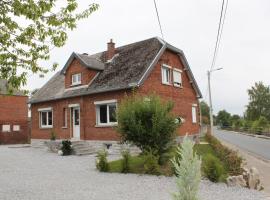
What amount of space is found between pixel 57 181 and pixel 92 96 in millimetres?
10608

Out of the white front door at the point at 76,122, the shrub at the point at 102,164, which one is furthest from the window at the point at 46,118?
the shrub at the point at 102,164

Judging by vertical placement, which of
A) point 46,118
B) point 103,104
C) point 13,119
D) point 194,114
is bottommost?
point 46,118

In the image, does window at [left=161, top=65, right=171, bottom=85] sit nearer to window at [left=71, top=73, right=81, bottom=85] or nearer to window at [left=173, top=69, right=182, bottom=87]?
window at [left=173, top=69, right=182, bottom=87]

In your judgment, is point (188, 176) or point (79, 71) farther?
point (79, 71)

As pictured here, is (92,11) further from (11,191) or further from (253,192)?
(253,192)

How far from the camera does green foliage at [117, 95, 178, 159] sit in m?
13.3

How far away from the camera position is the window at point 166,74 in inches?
886

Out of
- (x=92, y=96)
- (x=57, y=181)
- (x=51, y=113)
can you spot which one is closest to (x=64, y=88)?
(x=51, y=113)

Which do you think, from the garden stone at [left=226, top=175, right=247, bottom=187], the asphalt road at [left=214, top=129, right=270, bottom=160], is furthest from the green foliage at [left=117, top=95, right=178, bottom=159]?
the asphalt road at [left=214, top=129, right=270, bottom=160]

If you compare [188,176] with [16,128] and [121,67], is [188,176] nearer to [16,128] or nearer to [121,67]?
[121,67]

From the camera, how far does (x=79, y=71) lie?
906 inches

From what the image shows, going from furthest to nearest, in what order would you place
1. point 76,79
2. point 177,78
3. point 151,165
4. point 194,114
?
point 194,114, point 177,78, point 76,79, point 151,165

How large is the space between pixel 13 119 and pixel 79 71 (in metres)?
14.9

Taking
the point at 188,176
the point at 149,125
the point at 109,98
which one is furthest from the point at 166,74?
the point at 188,176
